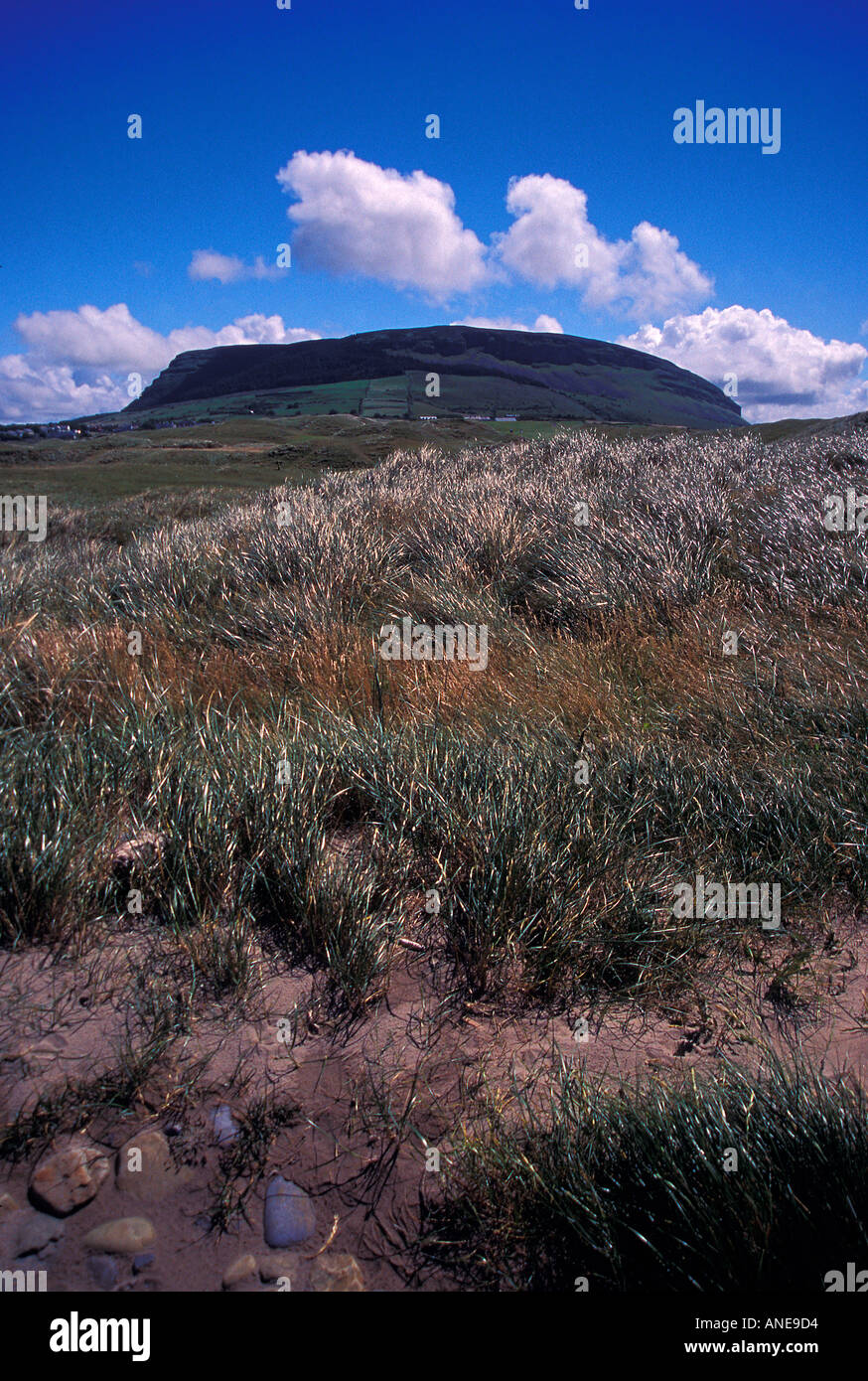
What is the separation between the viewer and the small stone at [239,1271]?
60.9 inches

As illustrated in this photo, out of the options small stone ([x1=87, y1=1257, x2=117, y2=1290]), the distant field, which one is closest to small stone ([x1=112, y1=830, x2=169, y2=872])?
small stone ([x1=87, y1=1257, x2=117, y2=1290])

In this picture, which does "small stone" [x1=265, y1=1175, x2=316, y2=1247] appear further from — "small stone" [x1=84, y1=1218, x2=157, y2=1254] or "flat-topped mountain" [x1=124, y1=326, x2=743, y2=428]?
"flat-topped mountain" [x1=124, y1=326, x2=743, y2=428]

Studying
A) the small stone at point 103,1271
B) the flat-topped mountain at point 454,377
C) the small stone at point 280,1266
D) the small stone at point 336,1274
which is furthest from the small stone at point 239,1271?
the flat-topped mountain at point 454,377

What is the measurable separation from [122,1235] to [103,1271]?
0.07 metres

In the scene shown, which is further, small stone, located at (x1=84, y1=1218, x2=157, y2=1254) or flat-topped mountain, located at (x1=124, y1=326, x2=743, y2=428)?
flat-topped mountain, located at (x1=124, y1=326, x2=743, y2=428)

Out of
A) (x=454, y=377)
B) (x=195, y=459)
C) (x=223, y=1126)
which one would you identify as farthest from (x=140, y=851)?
(x=454, y=377)

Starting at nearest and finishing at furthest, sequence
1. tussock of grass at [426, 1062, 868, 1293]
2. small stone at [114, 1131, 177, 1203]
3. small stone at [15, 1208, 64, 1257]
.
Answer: tussock of grass at [426, 1062, 868, 1293] → small stone at [15, 1208, 64, 1257] → small stone at [114, 1131, 177, 1203]

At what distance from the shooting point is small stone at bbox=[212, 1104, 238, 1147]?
72.3 inches

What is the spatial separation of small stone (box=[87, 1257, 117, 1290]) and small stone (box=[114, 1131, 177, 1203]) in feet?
0.41

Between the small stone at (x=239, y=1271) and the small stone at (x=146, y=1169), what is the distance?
250mm

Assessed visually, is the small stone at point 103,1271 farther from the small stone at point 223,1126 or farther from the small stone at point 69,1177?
the small stone at point 223,1126

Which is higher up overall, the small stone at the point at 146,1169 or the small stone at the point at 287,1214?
the small stone at the point at 146,1169
